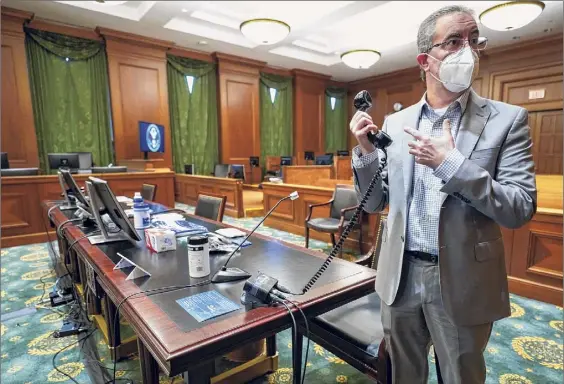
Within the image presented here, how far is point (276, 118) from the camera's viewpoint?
29.3 ft

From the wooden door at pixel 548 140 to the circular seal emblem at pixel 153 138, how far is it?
7.78m

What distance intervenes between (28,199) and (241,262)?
408 cm

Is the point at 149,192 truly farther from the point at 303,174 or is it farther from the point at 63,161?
the point at 303,174

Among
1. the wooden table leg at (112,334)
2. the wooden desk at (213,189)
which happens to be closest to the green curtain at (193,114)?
the wooden desk at (213,189)

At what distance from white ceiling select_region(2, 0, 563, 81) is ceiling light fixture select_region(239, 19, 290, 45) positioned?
0.47 metres

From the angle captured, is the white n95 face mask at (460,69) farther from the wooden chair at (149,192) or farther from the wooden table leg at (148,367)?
the wooden chair at (149,192)

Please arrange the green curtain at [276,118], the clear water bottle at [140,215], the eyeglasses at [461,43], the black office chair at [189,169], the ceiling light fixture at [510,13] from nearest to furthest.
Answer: the eyeglasses at [461,43]
the clear water bottle at [140,215]
the ceiling light fixture at [510,13]
the black office chair at [189,169]
the green curtain at [276,118]

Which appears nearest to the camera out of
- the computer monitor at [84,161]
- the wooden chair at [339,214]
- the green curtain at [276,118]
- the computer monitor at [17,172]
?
the wooden chair at [339,214]

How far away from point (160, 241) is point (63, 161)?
4221mm

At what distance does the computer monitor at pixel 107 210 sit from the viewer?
1531 mm

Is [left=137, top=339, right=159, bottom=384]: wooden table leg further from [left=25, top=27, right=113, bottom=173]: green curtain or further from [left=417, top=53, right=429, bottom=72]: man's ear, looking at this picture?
[left=25, top=27, right=113, bottom=173]: green curtain

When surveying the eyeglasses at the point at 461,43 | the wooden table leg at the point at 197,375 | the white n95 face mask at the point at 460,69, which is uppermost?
the eyeglasses at the point at 461,43

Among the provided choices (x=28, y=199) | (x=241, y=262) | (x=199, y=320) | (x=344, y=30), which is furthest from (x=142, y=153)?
(x=199, y=320)

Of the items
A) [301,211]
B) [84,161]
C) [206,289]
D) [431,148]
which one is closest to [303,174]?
[301,211]
